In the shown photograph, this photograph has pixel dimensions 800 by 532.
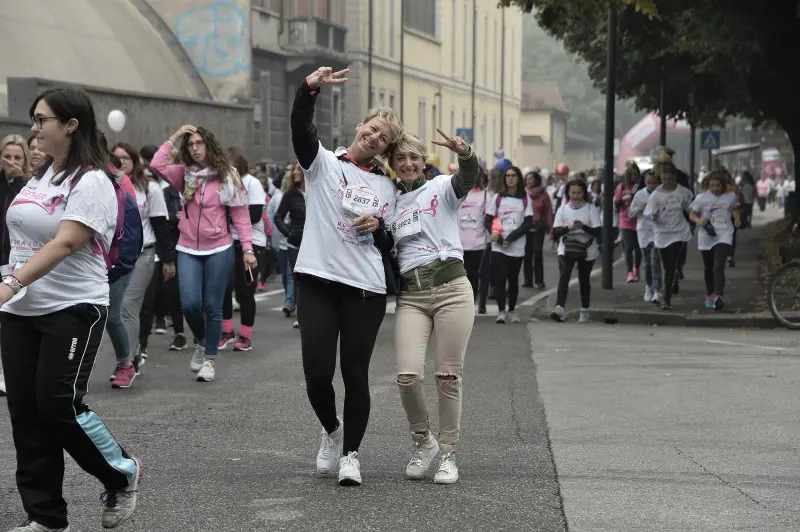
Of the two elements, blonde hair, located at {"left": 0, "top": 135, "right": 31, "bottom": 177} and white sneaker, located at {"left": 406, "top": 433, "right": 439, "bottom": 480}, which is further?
blonde hair, located at {"left": 0, "top": 135, "right": 31, "bottom": 177}

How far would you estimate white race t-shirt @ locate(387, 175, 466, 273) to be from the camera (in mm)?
6520

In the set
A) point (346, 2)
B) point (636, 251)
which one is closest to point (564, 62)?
point (346, 2)

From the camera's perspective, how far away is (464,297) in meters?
6.64

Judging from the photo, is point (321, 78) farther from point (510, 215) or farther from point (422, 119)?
point (422, 119)

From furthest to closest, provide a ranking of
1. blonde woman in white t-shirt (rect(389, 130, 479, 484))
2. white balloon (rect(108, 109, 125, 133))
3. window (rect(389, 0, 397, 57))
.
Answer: window (rect(389, 0, 397, 57)), white balloon (rect(108, 109, 125, 133)), blonde woman in white t-shirt (rect(389, 130, 479, 484))

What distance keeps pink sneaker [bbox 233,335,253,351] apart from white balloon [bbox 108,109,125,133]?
14925 millimetres

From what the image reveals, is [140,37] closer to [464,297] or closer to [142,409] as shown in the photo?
[142,409]

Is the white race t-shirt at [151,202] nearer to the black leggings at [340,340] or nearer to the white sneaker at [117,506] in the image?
the black leggings at [340,340]

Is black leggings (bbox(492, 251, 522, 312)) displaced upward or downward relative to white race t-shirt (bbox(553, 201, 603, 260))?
downward

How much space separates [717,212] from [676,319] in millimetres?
1464

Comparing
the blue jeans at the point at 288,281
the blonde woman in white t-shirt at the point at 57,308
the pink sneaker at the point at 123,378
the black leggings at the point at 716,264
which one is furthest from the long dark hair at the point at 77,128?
the black leggings at the point at 716,264

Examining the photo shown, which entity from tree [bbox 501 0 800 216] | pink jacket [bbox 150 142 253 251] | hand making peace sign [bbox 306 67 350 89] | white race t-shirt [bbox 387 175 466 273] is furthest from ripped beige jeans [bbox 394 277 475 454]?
tree [bbox 501 0 800 216]

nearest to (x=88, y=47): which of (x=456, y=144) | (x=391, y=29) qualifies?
(x=456, y=144)

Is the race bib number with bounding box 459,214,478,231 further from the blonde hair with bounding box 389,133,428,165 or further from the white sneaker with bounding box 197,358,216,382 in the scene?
the blonde hair with bounding box 389,133,428,165
